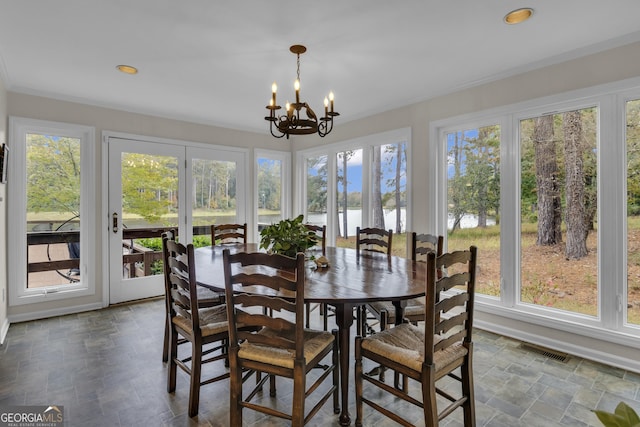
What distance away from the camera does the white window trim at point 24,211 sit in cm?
349

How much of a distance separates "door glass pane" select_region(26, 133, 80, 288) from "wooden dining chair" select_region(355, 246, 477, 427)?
375 centimetres

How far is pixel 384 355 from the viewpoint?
69.0 inches

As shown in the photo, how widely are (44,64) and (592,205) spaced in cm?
478

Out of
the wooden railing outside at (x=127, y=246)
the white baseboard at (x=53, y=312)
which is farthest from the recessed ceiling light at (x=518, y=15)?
the white baseboard at (x=53, y=312)

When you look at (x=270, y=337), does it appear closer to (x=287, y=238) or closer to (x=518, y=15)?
(x=287, y=238)

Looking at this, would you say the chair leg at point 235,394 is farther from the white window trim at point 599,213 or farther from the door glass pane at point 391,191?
the door glass pane at point 391,191

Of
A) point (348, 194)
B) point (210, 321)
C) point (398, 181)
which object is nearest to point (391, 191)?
point (398, 181)

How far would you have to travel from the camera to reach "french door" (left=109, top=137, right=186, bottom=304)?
163 inches

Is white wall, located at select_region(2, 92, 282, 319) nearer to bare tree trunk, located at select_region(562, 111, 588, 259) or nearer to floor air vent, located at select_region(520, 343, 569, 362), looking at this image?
bare tree trunk, located at select_region(562, 111, 588, 259)

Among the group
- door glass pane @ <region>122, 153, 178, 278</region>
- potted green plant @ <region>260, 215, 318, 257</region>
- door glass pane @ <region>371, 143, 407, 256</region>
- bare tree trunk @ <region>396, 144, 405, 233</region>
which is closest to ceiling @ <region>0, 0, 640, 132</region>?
bare tree trunk @ <region>396, 144, 405, 233</region>

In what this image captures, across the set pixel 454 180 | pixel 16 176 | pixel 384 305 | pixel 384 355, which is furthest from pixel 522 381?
pixel 16 176

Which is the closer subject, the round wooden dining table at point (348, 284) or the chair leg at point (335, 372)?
the round wooden dining table at point (348, 284)

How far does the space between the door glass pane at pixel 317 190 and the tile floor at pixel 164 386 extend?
2865mm

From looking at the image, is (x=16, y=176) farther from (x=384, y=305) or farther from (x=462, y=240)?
(x=462, y=240)
